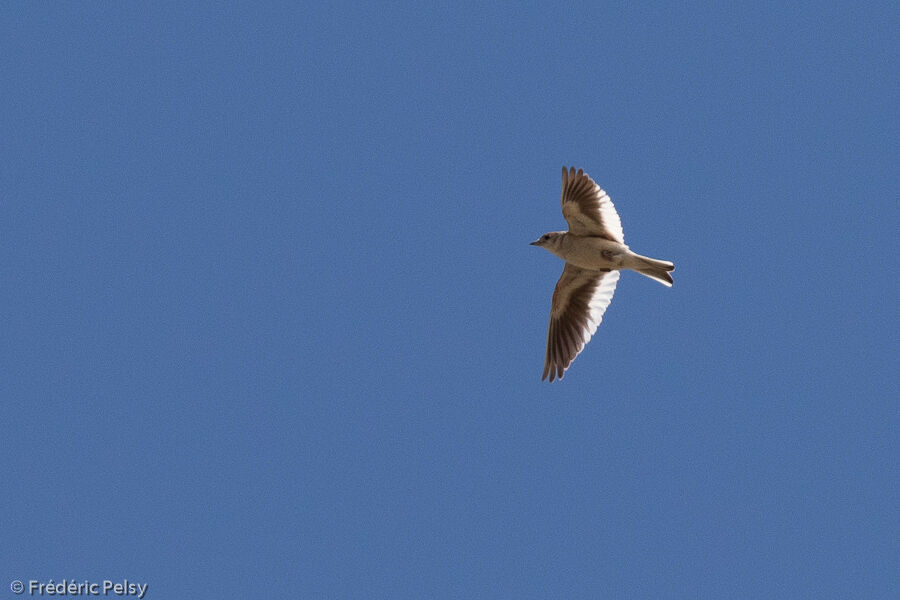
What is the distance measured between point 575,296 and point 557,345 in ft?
3.05

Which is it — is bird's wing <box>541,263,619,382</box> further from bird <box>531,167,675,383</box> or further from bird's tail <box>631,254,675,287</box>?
bird's tail <box>631,254,675,287</box>

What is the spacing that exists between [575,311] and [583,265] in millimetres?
1345

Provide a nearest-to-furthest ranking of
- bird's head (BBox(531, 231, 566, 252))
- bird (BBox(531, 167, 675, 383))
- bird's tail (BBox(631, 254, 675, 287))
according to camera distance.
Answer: bird's tail (BBox(631, 254, 675, 287)), bird (BBox(531, 167, 675, 383)), bird's head (BBox(531, 231, 566, 252))

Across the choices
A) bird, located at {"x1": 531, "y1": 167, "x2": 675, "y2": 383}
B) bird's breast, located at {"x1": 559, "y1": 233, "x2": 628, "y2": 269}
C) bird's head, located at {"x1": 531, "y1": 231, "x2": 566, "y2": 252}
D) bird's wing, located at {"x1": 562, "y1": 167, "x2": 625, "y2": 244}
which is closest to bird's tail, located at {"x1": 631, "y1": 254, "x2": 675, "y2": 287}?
bird, located at {"x1": 531, "y1": 167, "x2": 675, "y2": 383}

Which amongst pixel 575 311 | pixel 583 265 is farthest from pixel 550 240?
pixel 575 311

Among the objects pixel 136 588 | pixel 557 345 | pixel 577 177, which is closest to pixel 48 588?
pixel 136 588

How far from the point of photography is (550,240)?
598 inches

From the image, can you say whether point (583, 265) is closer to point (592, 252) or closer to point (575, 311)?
point (592, 252)

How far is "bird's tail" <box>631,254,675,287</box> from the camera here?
A: 544 inches

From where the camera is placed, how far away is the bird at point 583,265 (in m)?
14.2

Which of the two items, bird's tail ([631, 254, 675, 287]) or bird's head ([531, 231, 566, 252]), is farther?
bird's head ([531, 231, 566, 252])

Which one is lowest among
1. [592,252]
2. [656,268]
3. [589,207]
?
[656,268]

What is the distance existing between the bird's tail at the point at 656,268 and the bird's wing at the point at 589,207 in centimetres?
58

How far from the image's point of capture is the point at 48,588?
A: 1319 centimetres
